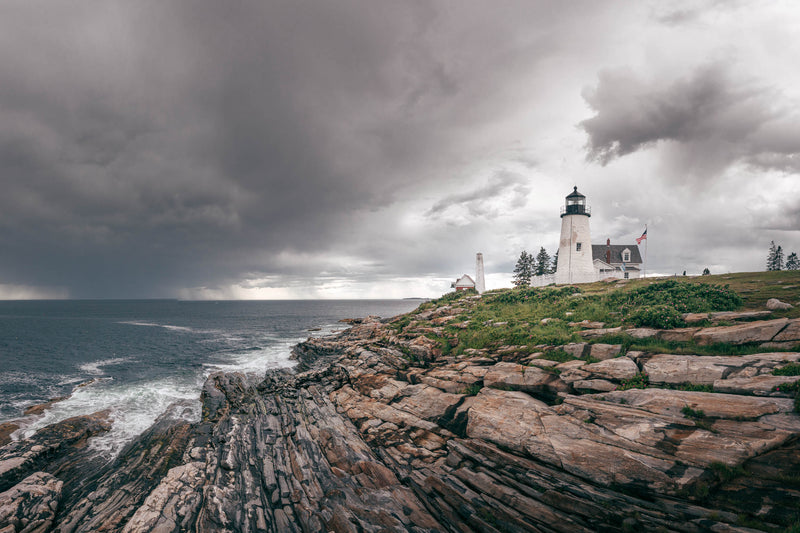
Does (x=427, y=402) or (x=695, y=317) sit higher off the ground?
(x=695, y=317)

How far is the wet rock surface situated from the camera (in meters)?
9.20

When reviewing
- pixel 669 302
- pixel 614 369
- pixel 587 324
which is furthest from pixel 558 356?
pixel 669 302

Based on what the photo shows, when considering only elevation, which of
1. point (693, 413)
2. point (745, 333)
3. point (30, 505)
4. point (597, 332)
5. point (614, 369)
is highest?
point (745, 333)

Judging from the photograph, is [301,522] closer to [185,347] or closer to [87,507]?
[87,507]

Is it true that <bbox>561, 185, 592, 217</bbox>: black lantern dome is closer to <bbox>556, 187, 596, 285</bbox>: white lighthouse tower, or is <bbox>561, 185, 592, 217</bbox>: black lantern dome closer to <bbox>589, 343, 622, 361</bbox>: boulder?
<bbox>556, 187, 596, 285</bbox>: white lighthouse tower

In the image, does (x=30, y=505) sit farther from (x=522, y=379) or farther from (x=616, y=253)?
(x=616, y=253)

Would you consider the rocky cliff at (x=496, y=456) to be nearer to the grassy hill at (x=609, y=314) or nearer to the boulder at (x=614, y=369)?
the boulder at (x=614, y=369)

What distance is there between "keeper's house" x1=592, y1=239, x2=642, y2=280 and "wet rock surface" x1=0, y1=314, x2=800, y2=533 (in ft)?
139

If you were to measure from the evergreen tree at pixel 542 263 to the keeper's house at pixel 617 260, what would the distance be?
12.0 m

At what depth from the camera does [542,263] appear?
68812 mm

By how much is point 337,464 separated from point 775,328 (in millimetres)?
20799

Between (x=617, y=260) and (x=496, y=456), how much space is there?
5877 cm

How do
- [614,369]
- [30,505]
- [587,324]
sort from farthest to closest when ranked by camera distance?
[587,324], [614,369], [30,505]

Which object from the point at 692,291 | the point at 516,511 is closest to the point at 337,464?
the point at 516,511
